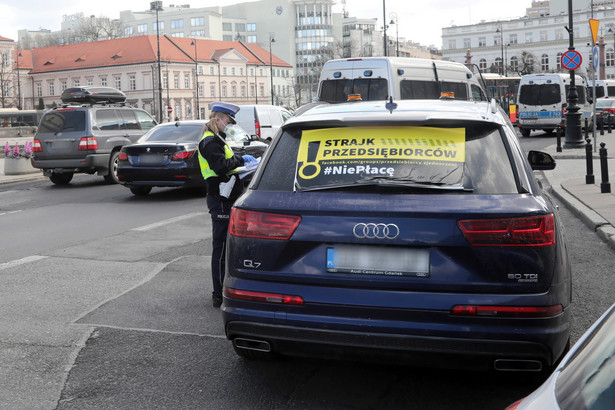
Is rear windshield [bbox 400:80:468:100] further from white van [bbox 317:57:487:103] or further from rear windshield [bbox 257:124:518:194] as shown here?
rear windshield [bbox 257:124:518:194]

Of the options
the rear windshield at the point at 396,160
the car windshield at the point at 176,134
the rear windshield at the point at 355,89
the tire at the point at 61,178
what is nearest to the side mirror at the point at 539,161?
the rear windshield at the point at 396,160

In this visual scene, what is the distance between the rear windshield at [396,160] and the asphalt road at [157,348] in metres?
1.18

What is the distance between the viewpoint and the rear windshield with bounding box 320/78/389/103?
1766 cm

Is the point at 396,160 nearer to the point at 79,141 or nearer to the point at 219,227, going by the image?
the point at 219,227

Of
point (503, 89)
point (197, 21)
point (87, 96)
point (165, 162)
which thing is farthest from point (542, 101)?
point (197, 21)

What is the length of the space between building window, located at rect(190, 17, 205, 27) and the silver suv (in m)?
145

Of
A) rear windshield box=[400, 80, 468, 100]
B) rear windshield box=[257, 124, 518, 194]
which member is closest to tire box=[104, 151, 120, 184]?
rear windshield box=[400, 80, 468, 100]

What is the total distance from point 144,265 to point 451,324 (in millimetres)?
5335

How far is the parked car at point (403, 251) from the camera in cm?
376

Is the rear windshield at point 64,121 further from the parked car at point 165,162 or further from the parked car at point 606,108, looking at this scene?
the parked car at point 606,108

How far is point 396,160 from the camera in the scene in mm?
4082

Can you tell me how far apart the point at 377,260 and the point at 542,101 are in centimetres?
3653

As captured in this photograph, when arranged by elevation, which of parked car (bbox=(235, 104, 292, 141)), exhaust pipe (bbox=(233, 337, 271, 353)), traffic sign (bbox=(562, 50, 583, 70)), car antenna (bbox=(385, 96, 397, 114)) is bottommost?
exhaust pipe (bbox=(233, 337, 271, 353))

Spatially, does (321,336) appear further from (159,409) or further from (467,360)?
(159,409)
